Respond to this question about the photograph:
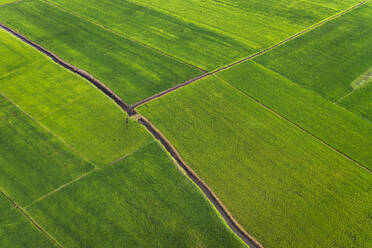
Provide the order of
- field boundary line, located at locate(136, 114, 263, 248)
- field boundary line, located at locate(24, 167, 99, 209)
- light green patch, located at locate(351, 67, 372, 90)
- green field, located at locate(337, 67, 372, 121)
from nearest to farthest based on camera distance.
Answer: field boundary line, located at locate(136, 114, 263, 248), field boundary line, located at locate(24, 167, 99, 209), green field, located at locate(337, 67, 372, 121), light green patch, located at locate(351, 67, 372, 90)

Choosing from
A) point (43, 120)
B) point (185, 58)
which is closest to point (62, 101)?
point (43, 120)

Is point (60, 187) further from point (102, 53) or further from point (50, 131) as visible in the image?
point (102, 53)

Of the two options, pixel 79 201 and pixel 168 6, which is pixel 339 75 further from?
pixel 79 201

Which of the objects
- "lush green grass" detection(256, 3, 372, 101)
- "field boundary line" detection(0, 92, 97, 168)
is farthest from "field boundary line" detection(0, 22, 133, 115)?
"lush green grass" detection(256, 3, 372, 101)

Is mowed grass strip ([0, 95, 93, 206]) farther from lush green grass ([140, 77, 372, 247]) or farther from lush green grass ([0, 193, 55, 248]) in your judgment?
lush green grass ([140, 77, 372, 247])

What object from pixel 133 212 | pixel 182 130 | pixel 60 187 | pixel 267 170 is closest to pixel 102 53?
pixel 182 130
